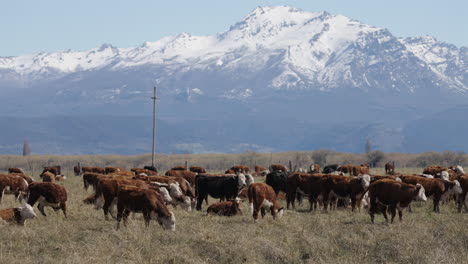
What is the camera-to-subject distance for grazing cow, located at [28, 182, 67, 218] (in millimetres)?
22812

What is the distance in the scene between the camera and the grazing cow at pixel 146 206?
773 inches

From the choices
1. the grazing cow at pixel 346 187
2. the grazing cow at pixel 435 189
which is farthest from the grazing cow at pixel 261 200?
the grazing cow at pixel 435 189

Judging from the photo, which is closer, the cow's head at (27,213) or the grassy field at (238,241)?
the grassy field at (238,241)

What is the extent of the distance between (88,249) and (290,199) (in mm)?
12498

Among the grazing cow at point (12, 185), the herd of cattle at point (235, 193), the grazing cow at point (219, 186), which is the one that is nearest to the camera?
the herd of cattle at point (235, 193)

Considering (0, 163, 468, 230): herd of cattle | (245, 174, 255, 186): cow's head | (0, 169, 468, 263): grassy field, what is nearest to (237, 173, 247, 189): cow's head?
(0, 163, 468, 230): herd of cattle

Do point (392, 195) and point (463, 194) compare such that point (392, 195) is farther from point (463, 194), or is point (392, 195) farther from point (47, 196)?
point (47, 196)

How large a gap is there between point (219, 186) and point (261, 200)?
5.92 meters

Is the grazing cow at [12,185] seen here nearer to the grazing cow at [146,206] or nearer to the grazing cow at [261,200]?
the grazing cow at [146,206]

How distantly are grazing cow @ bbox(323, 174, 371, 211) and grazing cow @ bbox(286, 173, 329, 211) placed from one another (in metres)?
0.26

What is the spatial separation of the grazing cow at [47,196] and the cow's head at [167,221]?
4.37 metres

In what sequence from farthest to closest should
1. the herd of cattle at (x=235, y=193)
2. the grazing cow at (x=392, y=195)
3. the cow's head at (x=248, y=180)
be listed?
the cow's head at (x=248, y=180) → the grazing cow at (x=392, y=195) → the herd of cattle at (x=235, y=193)

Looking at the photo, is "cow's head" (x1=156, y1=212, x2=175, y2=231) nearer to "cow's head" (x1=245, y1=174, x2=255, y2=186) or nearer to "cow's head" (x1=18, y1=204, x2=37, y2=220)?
"cow's head" (x1=18, y1=204, x2=37, y2=220)

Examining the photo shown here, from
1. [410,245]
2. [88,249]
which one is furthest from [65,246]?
[410,245]
